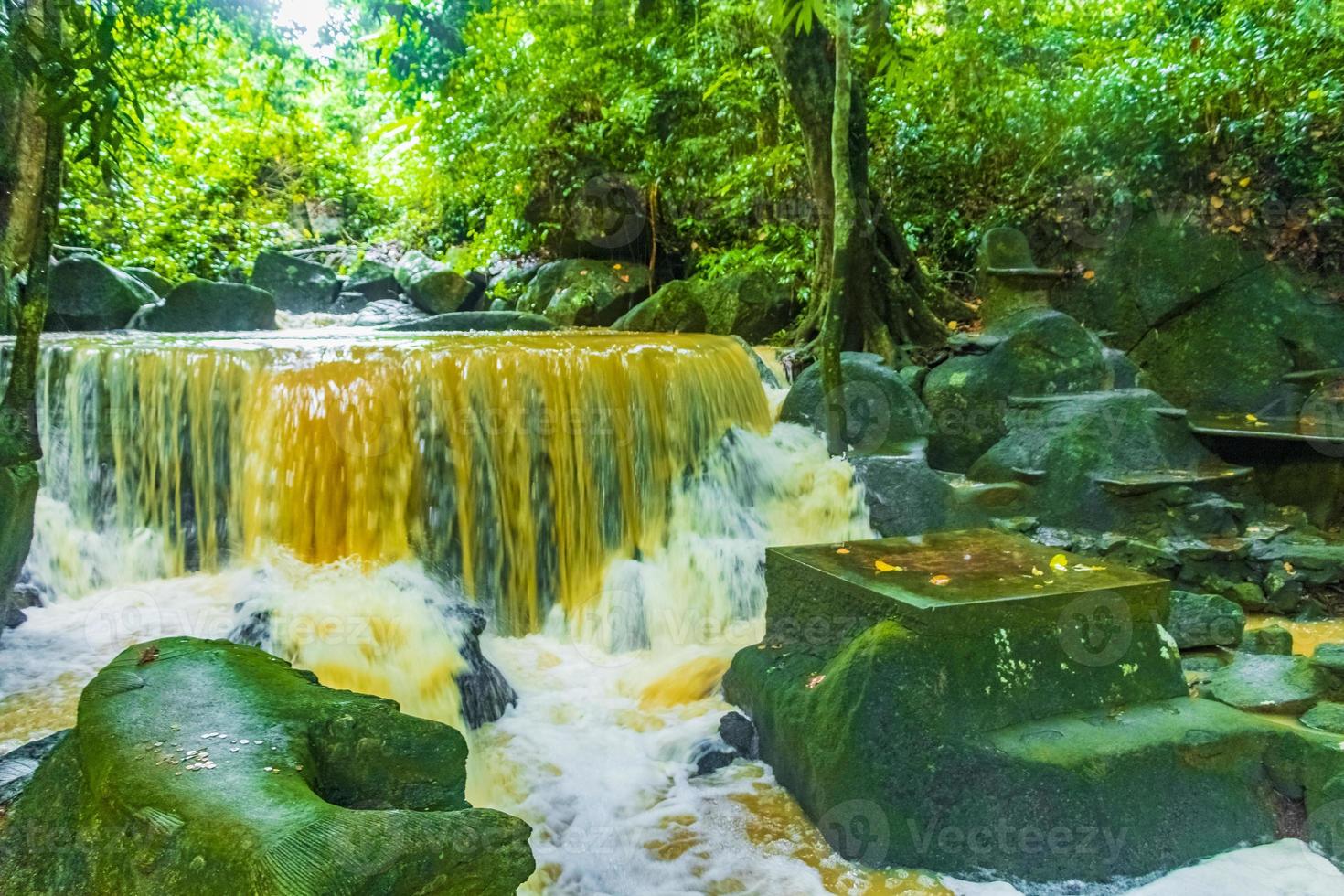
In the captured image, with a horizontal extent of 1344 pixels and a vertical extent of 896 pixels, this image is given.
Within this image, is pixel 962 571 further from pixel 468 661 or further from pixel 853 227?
pixel 853 227

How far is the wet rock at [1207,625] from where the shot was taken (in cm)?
462

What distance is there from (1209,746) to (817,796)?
4.26 ft

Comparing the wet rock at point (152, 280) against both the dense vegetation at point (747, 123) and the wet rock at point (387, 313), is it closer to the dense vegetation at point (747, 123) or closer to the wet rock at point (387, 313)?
the dense vegetation at point (747, 123)

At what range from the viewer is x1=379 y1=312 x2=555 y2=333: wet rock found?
9.74 meters

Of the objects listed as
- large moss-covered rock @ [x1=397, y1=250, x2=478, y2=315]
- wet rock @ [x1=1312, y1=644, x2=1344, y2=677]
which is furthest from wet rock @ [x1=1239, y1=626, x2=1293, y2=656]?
large moss-covered rock @ [x1=397, y1=250, x2=478, y2=315]

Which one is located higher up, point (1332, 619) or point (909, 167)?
point (909, 167)

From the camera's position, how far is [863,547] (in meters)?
4.16

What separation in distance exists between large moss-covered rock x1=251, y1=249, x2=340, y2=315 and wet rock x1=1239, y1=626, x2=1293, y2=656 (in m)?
11.1

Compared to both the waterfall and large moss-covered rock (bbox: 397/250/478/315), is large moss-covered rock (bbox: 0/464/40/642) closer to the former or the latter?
the waterfall

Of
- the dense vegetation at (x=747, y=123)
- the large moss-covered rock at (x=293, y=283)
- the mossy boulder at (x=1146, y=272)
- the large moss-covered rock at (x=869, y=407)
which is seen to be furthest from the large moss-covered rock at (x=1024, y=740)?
the large moss-covered rock at (x=293, y=283)

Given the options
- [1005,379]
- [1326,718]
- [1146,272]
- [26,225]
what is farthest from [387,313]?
[1326,718]

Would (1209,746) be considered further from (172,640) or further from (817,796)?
(172,640)

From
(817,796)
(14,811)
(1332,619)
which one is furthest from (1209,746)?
(14,811)

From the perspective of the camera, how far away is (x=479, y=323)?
980 cm
